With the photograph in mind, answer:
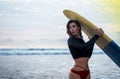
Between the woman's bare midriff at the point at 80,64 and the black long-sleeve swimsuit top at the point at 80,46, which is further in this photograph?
the woman's bare midriff at the point at 80,64

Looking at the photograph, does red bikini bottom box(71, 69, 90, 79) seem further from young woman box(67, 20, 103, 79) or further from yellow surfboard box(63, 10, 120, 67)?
yellow surfboard box(63, 10, 120, 67)

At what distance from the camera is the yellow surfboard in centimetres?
391

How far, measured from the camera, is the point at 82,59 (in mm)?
3311

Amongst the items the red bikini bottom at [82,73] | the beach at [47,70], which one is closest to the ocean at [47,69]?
the beach at [47,70]

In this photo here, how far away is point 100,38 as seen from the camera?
12.9 feet

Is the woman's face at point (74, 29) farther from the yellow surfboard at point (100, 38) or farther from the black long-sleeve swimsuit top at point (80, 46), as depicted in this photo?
the yellow surfboard at point (100, 38)

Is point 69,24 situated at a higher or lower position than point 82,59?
higher

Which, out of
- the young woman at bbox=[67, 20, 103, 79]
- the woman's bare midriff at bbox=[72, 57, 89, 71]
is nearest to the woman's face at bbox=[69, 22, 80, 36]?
the young woman at bbox=[67, 20, 103, 79]

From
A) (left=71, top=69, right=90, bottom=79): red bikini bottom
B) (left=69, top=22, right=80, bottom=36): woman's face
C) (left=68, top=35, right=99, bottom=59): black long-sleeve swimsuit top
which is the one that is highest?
(left=69, top=22, right=80, bottom=36): woman's face

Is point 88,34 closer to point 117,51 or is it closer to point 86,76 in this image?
point 117,51

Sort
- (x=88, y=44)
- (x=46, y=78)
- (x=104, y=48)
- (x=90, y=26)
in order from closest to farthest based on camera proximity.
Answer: (x=88, y=44)
(x=90, y=26)
(x=104, y=48)
(x=46, y=78)

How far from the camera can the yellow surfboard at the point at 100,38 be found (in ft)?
12.8

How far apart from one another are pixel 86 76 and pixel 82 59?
0.21m

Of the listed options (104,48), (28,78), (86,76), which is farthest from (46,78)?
(86,76)
